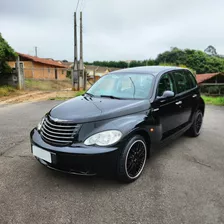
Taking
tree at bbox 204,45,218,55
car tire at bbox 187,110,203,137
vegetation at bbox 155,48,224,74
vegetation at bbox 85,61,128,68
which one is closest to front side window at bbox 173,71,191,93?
car tire at bbox 187,110,203,137

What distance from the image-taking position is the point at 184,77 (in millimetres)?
4492

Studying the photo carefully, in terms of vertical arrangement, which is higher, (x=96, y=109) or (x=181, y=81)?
(x=181, y=81)

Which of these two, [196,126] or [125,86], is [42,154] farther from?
[196,126]

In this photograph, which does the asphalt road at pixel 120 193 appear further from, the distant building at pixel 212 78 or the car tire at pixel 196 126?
the distant building at pixel 212 78

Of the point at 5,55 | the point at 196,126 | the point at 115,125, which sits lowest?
the point at 196,126

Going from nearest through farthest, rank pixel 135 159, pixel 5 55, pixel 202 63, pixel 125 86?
pixel 135 159 → pixel 125 86 → pixel 5 55 → pixel 202 63

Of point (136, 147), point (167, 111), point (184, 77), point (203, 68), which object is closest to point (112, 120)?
point (136, 147)

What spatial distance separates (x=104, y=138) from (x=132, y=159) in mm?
572

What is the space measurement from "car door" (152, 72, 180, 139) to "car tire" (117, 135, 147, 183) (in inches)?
23.0

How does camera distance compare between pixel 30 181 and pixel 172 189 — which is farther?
pixel 30 181

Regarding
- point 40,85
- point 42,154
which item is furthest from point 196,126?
point 40,85

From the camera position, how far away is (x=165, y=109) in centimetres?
355

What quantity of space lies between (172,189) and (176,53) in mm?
55633

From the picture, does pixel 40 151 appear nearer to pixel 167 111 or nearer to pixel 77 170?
pixel 77 170
